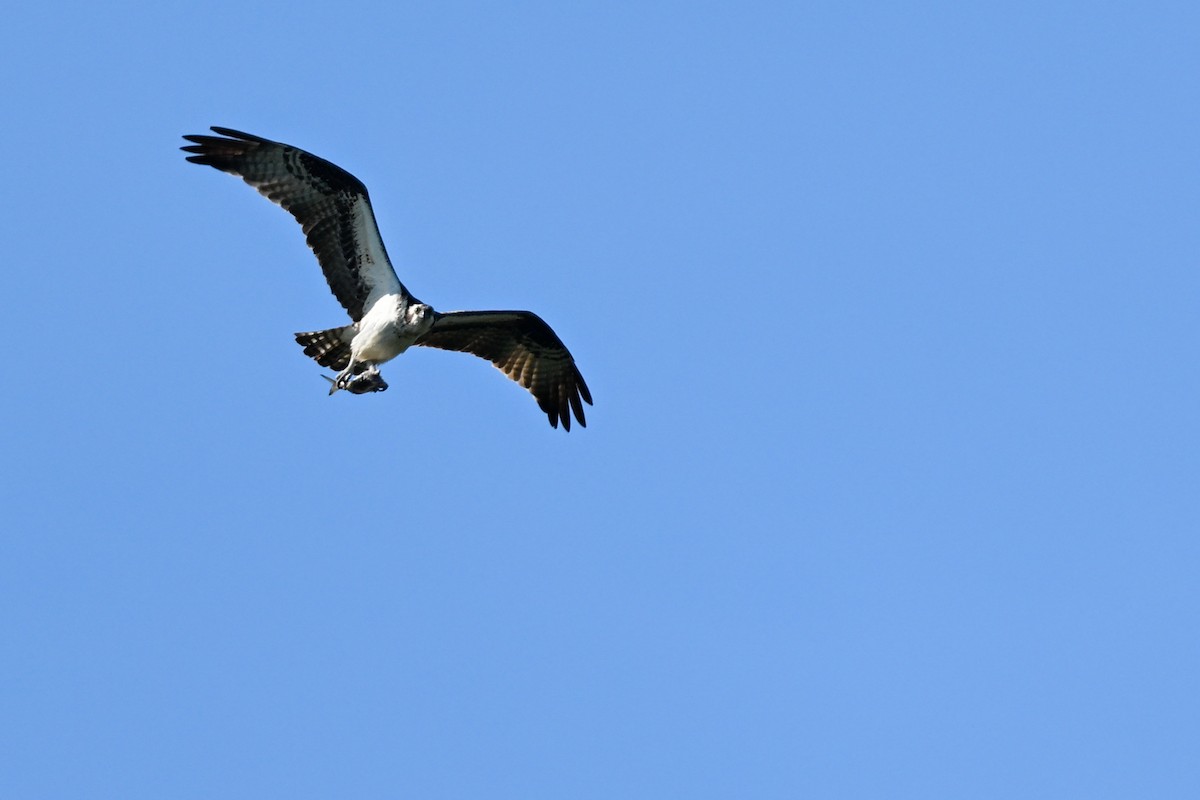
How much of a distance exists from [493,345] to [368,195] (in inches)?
121

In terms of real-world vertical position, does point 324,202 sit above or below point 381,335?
above

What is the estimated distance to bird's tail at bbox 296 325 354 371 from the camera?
22062 millimetres

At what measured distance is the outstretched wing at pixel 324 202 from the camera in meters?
21.5

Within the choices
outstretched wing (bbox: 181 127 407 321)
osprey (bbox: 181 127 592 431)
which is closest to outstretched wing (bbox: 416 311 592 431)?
osprey (bbox: 181 127 592 431)

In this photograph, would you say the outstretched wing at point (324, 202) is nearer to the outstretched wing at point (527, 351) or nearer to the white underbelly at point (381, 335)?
the white underbelly at point (381, 335)

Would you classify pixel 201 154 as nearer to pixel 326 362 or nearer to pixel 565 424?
pixel 326 362

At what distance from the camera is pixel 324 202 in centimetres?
2167

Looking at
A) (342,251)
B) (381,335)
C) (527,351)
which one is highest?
(527,351)

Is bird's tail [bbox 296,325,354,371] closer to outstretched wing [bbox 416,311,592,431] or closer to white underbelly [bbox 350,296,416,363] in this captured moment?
white underbelly [bbox 350,296,416,363]

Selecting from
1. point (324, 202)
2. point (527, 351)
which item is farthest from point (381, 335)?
point (527, 351)

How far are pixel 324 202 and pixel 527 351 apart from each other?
139 inches

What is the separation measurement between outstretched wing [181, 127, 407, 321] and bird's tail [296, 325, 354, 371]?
1.03ft

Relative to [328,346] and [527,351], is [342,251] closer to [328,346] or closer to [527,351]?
[328,346]

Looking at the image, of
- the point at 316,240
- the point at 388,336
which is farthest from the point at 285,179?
the point at 388,336
